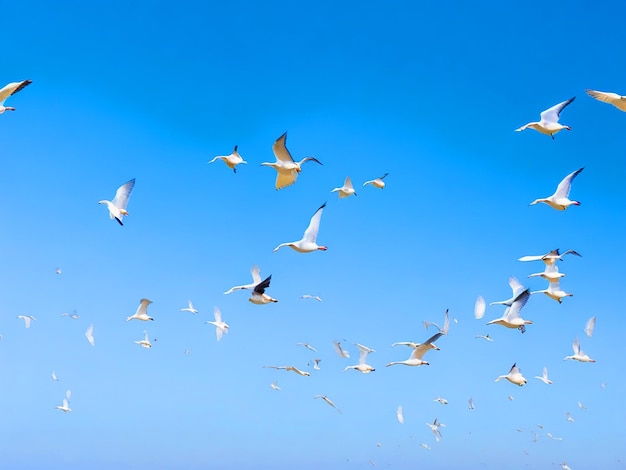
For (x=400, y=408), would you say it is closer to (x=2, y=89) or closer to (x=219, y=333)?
(x=219, y=333)

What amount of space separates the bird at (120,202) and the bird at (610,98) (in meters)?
14.4

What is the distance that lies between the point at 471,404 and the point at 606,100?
2420 centimetres

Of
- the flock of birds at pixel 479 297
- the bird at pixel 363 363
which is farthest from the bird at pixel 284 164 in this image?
the bird at pixel 363 363

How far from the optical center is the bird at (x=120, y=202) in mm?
23938

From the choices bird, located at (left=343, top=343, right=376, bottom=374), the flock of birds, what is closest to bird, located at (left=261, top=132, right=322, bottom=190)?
the flock of birds

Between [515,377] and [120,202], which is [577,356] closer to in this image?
[515,377]

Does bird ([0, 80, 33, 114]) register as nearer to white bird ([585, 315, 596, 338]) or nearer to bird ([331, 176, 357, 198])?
bird ([331, 176, 357, 198])

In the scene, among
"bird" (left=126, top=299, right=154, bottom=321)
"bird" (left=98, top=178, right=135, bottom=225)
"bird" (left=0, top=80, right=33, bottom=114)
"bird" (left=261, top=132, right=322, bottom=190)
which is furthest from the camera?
"bird" (left=126, top=299, right=154, bottom=321)

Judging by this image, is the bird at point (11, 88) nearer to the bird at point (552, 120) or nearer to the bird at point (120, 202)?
the bird at point (120, 202)

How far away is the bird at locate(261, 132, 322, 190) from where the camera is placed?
2097cm

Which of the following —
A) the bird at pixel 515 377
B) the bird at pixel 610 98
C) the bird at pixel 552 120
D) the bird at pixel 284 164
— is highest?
the bird at pixel 552 120

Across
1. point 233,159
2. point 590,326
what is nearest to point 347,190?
point 233,159

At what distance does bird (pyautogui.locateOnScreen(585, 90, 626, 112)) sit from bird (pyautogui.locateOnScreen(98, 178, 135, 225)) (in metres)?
14.4

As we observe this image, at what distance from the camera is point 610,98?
1733 cm
